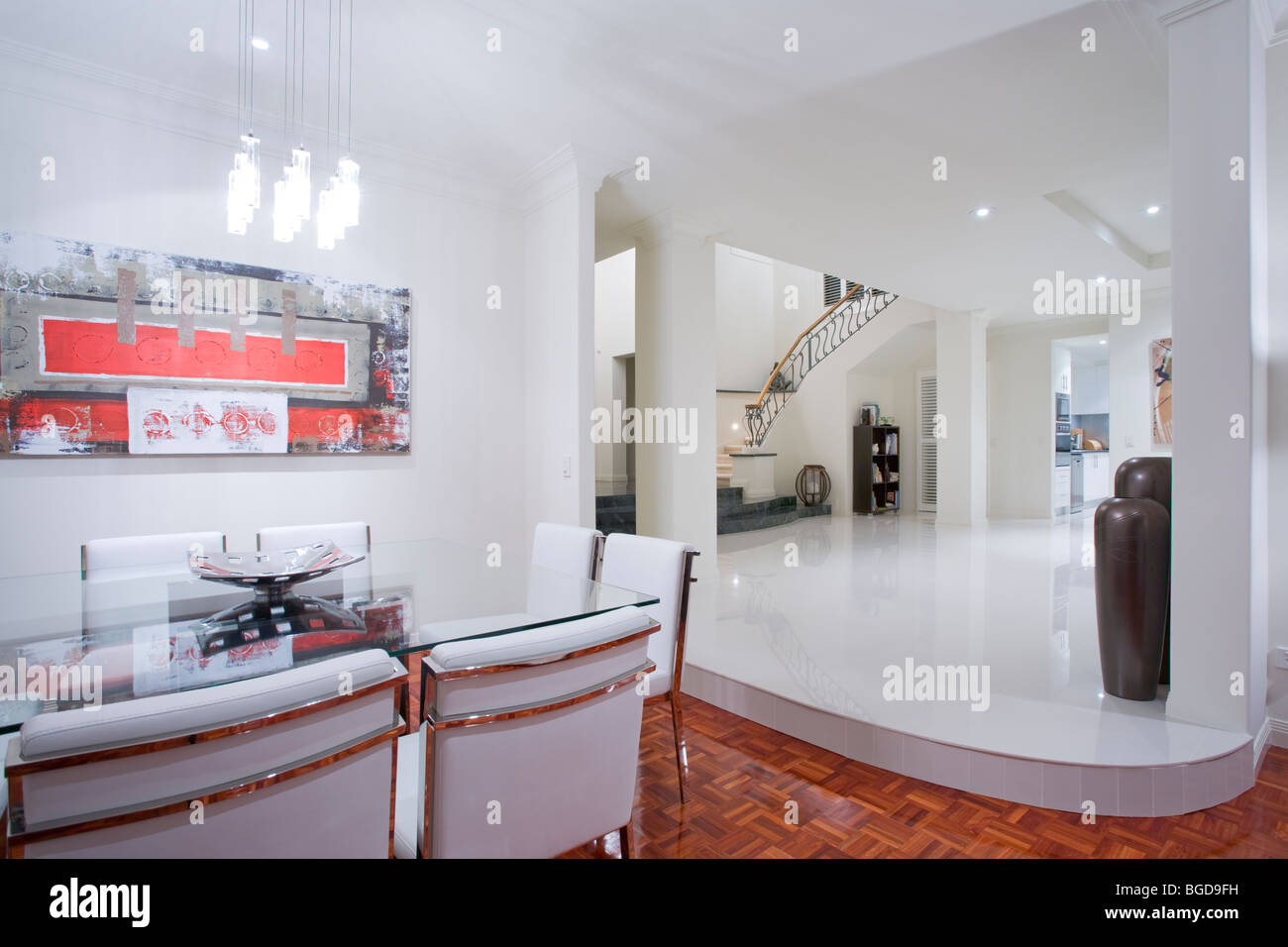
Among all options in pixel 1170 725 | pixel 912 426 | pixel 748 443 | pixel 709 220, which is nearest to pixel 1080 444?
pixel 912 426

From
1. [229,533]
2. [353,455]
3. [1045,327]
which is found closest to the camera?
[229,533]

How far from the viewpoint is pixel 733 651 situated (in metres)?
3.26

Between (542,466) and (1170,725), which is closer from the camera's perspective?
(1170,725)

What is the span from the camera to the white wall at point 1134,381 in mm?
7375

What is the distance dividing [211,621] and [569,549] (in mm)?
1242

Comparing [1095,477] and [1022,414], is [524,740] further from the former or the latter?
[1095,477]

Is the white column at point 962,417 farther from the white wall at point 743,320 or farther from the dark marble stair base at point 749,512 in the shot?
the white wall at point 743,320

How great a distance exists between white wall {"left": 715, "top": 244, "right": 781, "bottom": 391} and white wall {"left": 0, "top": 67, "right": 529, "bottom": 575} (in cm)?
678

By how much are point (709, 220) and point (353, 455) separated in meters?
3.05

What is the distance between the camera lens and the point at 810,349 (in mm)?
10336

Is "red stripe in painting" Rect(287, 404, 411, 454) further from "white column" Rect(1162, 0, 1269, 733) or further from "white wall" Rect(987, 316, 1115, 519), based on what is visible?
"white wall" Rect(987, 316, 1115, 519)

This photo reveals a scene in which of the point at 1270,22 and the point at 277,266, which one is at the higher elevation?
the point at 1270,22

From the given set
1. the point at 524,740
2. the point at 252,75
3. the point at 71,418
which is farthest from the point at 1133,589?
the point at 71,418
